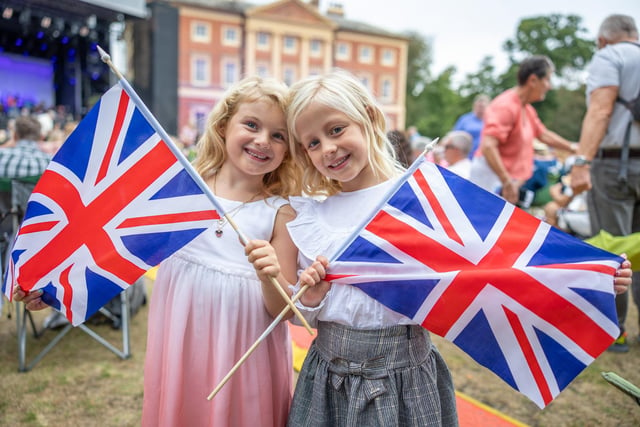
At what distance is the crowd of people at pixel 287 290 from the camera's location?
1.63m

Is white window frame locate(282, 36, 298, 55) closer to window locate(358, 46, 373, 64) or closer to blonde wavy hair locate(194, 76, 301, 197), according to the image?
window locate(358, 46, 373, 64)

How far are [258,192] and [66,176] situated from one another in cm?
69

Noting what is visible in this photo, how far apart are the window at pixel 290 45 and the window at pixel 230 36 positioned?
3666 millimetres

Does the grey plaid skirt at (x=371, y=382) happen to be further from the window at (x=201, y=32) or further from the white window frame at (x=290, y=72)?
the white window frame at (x=290, y=72)

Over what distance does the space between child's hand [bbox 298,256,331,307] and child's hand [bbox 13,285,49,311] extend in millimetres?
970

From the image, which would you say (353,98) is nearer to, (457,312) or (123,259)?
(457,312)

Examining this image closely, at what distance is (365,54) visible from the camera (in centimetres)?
4247

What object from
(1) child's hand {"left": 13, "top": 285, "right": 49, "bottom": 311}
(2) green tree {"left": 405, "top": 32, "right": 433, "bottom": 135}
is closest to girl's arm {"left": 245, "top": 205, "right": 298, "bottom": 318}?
(1) child's hand {"left": 13, "top": 285, "right": 49, "bottom": 311}

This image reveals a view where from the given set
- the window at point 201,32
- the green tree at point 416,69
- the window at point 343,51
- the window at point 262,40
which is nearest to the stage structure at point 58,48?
the window at point 201,32

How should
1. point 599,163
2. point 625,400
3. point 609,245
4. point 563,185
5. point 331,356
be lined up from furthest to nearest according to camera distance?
point 563,185, point 599,163, point 625,400, point 609,245, point 331,356

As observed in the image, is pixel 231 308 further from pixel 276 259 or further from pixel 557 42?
pixel 557 42

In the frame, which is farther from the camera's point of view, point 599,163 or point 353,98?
point 599,163

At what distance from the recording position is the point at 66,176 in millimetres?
1846

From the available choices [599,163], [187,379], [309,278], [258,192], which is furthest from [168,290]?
[599,163]
